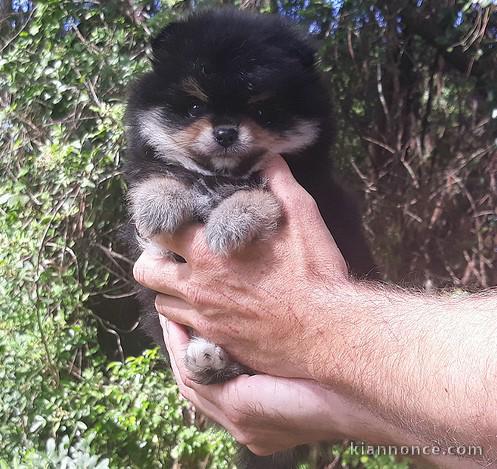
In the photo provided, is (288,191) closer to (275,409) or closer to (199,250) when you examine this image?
(199,250)

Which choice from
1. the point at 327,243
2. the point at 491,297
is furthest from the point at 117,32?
the point at 491,297

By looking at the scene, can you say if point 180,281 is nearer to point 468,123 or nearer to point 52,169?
point 52,169

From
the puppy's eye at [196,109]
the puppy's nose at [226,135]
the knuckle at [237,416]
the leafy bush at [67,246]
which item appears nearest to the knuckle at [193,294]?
the knuckle at [237,416]

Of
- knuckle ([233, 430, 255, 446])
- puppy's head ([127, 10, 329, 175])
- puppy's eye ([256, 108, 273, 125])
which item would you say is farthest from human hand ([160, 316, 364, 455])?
puppy's eye ([256, 108, 273, 125])

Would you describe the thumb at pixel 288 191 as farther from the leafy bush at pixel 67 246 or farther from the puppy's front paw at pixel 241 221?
the leafy bush at pixel 67 246

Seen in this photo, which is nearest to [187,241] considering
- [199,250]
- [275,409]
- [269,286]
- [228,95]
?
[199,250]

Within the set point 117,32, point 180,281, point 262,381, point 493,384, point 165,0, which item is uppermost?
point 165,0

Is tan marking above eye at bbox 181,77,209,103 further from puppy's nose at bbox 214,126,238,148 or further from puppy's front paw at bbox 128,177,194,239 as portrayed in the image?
puppy's front paw at bbox 128,177,194,239
